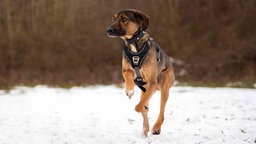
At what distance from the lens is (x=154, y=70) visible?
671 centimetres

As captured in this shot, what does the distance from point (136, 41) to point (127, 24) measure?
33cm

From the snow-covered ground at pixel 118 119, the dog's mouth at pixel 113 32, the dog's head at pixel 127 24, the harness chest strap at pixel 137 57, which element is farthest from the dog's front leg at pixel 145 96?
the dog's mouth at pixel 113 32

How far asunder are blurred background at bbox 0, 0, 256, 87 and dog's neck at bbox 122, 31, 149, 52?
643 inches

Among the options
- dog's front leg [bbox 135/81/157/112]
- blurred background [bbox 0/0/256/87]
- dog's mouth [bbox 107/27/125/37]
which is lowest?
blurred background [bbox 0/0/256/87]

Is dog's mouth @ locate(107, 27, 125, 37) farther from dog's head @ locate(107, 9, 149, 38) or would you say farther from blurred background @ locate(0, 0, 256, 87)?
blurred background @ locate(0, 0, 256, 87)

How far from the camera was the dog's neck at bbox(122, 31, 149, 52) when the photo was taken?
657 cm

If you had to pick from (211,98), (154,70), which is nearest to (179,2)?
(211,98)

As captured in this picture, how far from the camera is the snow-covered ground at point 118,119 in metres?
7.11

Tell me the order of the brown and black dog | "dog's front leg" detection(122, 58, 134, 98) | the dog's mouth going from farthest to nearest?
1. "dog's front leg" detection(122, 58, 134, 98)
2. the brown and black dog
3. the dog's mouth

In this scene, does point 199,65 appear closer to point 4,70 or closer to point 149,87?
point 4,70

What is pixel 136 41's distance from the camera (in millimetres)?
6590

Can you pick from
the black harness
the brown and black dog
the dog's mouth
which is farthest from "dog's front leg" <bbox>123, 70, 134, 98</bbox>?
the dog's mouth

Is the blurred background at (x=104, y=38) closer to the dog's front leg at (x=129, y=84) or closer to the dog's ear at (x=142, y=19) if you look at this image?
the dog's front leg at (x=129, y=84)

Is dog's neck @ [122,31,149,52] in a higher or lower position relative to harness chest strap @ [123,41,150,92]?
higher
